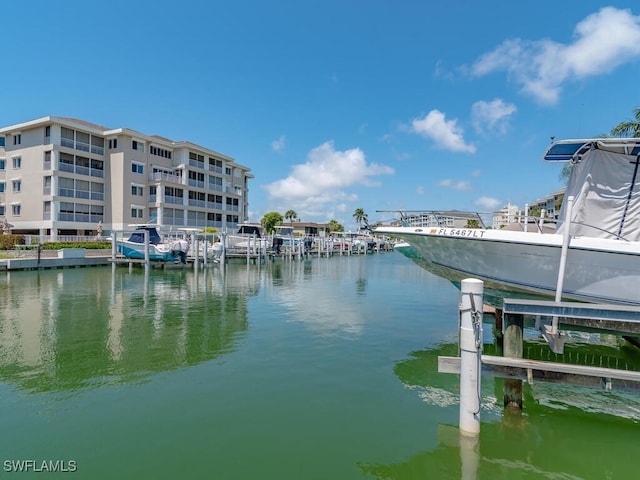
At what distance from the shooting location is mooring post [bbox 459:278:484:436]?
512cm

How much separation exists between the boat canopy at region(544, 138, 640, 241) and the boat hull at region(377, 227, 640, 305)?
2.63 ft

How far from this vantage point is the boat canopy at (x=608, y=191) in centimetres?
784

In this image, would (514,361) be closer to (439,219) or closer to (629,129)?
(439,219)

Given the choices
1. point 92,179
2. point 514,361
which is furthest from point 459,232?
point 92,179

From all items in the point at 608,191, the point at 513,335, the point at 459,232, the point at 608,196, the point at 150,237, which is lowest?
the point at 513,335

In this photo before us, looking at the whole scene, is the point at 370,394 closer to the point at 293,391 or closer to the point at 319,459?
the point at 293,391

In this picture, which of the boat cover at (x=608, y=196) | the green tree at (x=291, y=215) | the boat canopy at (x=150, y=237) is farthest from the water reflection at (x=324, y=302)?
the green tree at (x=291, y=215)

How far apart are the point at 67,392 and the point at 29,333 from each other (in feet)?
17.4

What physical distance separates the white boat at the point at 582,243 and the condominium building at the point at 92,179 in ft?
116

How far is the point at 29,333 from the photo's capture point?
35.7 feet

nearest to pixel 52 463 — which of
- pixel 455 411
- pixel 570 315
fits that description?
pixel 455 411

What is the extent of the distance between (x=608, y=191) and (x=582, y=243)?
1.70 metres

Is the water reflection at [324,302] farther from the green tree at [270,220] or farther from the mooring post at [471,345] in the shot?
the green tree at [270,220]

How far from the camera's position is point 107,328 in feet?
38.1
